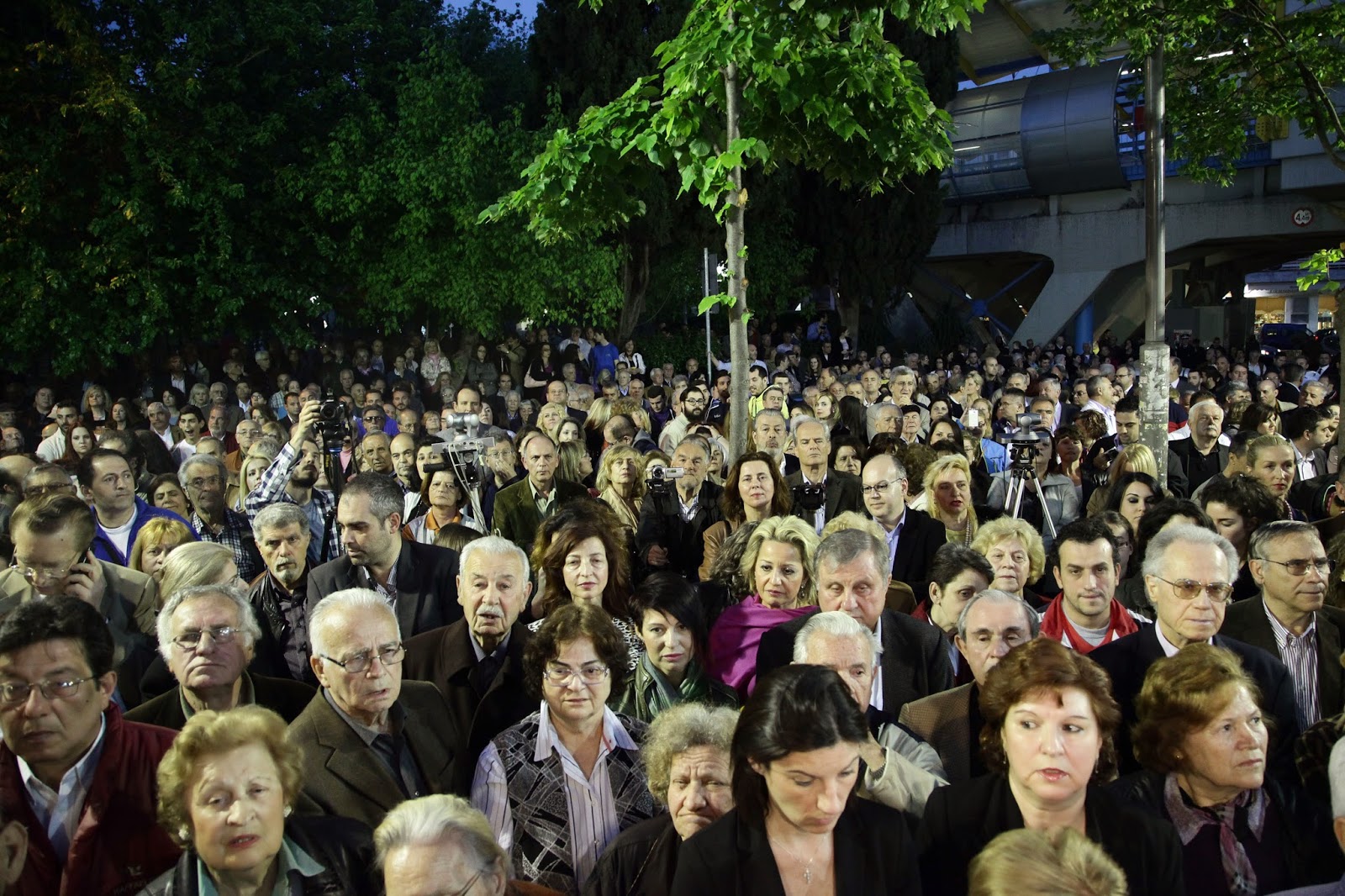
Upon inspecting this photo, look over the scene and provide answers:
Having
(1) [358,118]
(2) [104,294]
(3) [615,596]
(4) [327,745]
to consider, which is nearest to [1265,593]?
(3) [615,596]

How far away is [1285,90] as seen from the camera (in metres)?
9.82

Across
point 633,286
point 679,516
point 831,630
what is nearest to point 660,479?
point 679,516

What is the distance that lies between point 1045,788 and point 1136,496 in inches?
145

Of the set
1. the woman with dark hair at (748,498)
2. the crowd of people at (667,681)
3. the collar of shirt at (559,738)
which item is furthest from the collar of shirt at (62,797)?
the woman with dark hair at (748,498)

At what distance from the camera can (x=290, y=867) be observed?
9.04 feet

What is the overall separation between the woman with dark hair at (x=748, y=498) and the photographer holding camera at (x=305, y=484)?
6.59ft

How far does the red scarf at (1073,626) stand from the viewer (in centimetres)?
432

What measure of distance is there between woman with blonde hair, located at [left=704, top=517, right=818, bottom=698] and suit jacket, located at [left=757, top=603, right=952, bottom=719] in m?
0.20

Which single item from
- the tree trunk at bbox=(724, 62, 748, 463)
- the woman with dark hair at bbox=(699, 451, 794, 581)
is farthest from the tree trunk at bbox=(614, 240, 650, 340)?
the woman with dark hair at bbox=(699, 451, 794, 581)

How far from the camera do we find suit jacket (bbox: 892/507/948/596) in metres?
5.57

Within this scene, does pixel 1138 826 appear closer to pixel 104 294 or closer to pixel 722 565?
pixel 722 565

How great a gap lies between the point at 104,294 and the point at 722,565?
12614 mm

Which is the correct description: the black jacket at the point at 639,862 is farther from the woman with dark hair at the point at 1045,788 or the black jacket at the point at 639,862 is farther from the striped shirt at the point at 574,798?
the woman with dark hair at the point at 1045,788

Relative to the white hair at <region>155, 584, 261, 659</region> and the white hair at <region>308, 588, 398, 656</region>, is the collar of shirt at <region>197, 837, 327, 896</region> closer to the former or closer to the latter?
the white hair at <region>308, 588, 398, 656</region>
